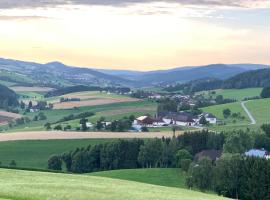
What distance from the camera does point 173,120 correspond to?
605 feet

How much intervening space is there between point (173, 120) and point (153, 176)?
310 feet

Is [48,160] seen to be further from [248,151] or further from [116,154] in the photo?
[248,151]

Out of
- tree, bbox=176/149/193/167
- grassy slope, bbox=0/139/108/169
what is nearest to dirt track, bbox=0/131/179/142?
grassy slope, bbox=0/139/108/169

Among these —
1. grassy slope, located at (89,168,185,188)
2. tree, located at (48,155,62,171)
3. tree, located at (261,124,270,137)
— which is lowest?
tree, located at (48,155,62,171)

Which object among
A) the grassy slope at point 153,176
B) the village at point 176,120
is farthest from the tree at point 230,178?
the village at point 176,120

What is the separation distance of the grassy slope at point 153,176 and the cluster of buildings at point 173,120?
7059 cm

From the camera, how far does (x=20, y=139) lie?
132 meters

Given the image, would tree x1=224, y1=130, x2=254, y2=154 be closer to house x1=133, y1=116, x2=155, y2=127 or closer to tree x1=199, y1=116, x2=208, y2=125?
tree x1=199, y1=116, x2=208, y2=125

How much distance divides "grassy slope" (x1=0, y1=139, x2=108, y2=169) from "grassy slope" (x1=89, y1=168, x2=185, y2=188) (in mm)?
24773

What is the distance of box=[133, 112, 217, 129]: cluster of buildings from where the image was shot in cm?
17362

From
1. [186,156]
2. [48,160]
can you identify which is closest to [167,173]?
[186,156]

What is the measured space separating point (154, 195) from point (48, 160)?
77565 millimetres

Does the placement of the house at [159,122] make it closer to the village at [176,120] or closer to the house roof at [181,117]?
the village at [176,120]

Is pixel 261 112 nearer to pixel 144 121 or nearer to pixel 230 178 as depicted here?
pixel 144 121
